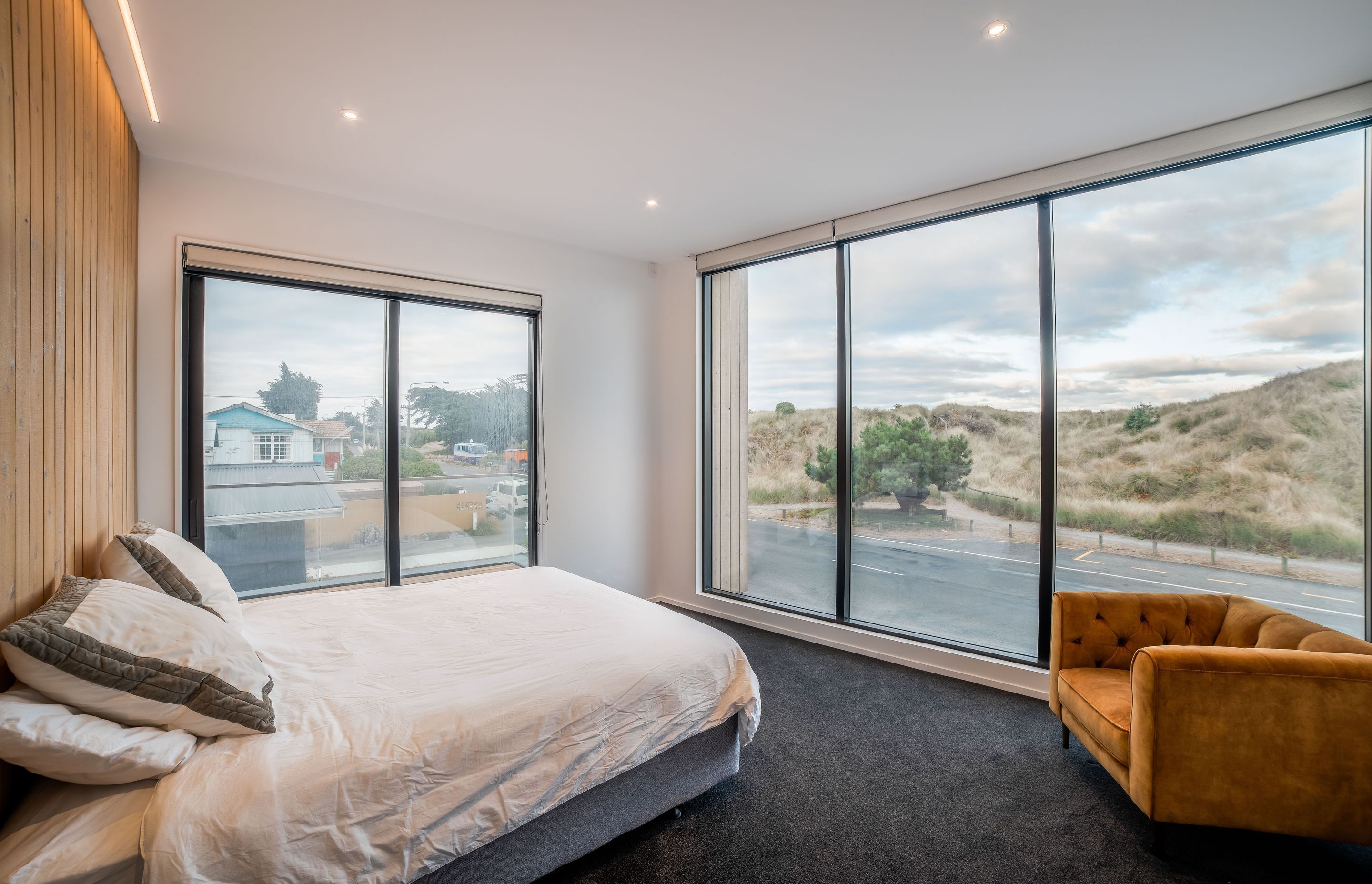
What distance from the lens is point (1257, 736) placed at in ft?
5.96

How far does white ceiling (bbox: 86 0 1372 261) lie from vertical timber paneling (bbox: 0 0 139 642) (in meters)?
0.39

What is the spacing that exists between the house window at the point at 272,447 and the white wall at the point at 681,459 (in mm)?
2689

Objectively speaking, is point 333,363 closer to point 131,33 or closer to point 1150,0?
point 131,33

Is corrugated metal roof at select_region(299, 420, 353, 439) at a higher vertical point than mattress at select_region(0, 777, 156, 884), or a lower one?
A: higher

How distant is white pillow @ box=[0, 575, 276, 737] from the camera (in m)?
1.31

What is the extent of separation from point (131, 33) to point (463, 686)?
2.54m

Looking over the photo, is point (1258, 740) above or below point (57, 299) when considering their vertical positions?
below

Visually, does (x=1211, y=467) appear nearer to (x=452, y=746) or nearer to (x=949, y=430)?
(x=949, y=430)

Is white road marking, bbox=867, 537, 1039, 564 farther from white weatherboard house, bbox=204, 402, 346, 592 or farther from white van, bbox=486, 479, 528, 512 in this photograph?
white weatherboard house, bbox=204, 402, 346, 592

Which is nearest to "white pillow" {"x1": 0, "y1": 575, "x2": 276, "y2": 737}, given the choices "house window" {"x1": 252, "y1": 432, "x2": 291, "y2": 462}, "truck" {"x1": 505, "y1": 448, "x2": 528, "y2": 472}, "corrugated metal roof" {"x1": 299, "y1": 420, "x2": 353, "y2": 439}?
"house window" {"x1": 252, "y1": 432, "x2": 291, "y2": 462}

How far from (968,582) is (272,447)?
417 cm

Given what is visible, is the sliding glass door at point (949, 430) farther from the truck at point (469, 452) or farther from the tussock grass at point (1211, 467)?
the truck at point (469, 452)

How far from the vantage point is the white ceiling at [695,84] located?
6.51 feet

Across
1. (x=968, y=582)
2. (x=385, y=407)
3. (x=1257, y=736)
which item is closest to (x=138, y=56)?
(x=385, y=407)
